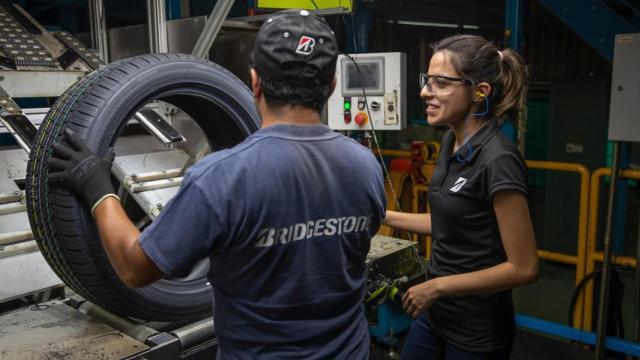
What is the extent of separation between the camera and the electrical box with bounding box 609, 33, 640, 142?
2941 millimetres

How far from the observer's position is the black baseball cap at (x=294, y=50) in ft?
3.62

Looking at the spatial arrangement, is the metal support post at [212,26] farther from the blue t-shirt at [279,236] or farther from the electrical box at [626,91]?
the electrical box at [626,91]

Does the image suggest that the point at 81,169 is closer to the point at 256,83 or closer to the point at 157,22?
the point at 256,83

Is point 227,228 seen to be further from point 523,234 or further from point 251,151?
point 523,234

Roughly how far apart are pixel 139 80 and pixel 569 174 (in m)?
5.14

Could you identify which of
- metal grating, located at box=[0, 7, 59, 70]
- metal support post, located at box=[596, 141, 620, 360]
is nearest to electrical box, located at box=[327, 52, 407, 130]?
metal support post, located at box=[596, 141, 620, 360]

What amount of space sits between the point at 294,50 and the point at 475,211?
80cm

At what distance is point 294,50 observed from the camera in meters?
1.10

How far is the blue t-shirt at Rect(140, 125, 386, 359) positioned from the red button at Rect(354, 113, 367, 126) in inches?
105

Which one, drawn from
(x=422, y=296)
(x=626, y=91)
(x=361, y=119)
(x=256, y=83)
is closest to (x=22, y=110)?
(x=256, y=83)

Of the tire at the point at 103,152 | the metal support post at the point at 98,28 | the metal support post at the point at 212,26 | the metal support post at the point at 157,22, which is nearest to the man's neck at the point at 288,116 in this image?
the tire at the point at 103,152

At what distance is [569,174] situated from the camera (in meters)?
5.70

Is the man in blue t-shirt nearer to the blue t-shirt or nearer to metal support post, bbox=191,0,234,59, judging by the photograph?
the blue t-shirt

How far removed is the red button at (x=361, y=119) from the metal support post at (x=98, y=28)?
5.62ft
